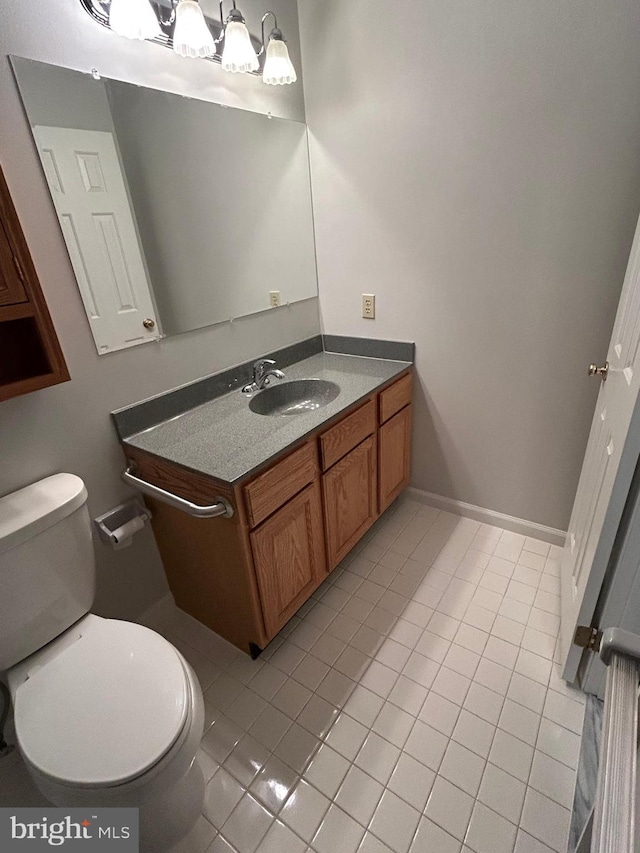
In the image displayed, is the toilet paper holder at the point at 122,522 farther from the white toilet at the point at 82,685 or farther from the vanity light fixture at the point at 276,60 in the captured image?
the vanity light fixture at the point at 276,60

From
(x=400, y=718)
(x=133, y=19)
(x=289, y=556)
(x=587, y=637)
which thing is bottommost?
(x=400, y=718)

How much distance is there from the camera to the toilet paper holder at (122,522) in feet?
4.51

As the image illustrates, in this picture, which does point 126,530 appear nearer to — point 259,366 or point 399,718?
point 259,366

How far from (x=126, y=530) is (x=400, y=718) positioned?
1.07 metres

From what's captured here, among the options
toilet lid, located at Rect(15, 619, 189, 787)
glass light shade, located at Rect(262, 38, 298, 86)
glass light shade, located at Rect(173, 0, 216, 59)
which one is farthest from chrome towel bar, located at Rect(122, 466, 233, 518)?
glass light shade, located at Rect(262, 38, 298, 86)

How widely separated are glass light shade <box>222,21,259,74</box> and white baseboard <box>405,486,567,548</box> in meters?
1.94

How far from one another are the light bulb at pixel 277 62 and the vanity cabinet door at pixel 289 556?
146cm

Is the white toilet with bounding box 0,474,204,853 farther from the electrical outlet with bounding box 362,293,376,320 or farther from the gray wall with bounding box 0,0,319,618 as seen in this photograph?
the electrical outlet with bounding box 362,293,376,320

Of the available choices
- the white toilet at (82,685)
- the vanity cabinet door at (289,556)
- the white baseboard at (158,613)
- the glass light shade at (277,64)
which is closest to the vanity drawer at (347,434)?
the vanity cabinet door at (289,556)

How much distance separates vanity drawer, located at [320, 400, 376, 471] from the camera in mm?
1487

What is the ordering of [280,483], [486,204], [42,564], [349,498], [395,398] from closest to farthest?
[42,564] → [280,483] → [486,204] → [349,498] → [395,398]

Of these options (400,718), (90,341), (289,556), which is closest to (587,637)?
(400,718)

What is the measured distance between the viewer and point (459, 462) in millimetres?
2066

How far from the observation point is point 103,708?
95cm
